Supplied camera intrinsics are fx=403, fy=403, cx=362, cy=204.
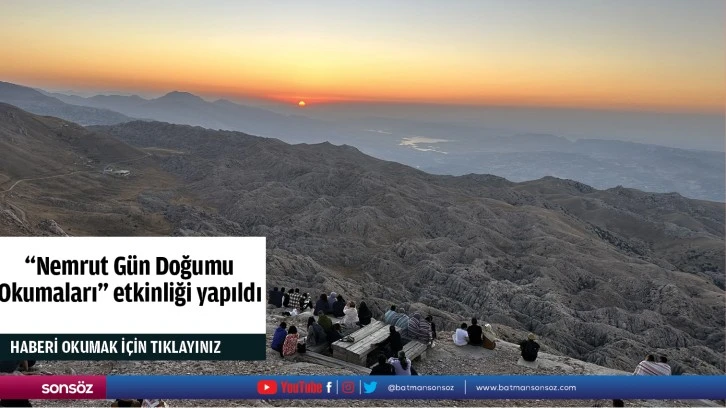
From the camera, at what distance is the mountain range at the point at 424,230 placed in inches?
1204

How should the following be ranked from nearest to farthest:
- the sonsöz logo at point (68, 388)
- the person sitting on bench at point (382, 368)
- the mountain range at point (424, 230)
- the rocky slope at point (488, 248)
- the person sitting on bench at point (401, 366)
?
the sonsöz logo at point (68, 388) < the person sitting on bench at point (382, 368) < the person sitting on bench at point (401, 366) < the rocky slope at point (488, 248) < the mountain range at point (424, 230)

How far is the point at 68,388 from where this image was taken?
252 inches

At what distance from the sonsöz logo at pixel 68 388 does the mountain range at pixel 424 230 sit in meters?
22.1

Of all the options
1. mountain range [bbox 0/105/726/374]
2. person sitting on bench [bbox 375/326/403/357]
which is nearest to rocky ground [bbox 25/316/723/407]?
person sitting on bench [bbox 375/326/403/357]

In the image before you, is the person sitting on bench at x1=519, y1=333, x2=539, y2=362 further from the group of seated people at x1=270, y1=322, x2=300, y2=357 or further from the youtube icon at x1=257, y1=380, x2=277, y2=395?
the youtube icon at x1=257, y1=380, x2=277, y2=395

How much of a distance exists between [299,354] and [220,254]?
480 cm

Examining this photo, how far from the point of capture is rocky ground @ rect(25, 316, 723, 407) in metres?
10.4

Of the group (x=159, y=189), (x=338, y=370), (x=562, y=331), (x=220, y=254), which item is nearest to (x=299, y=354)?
(x=338, y=370)

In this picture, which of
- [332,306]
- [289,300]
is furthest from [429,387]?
[289,300]

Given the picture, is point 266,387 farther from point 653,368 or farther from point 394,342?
point 653,368

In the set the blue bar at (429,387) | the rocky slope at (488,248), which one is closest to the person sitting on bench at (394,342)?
the blue bar at (429,387)

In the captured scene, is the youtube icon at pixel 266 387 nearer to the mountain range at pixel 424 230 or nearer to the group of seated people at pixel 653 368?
the group of seated people at pixel 653 368

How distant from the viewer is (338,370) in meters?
12.3

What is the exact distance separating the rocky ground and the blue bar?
3921 mm
